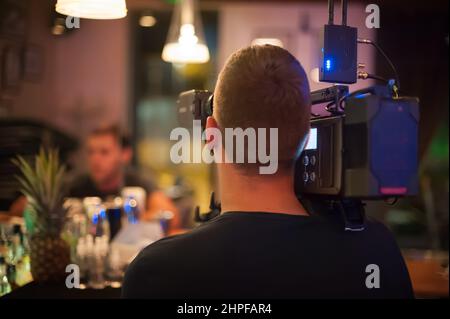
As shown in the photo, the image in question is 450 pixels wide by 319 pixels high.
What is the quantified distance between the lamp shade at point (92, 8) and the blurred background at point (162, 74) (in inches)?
101

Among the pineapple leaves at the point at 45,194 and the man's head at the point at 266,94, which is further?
the pineapple leaves at the point at 45,194

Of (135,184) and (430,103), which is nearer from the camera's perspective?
(135,184)

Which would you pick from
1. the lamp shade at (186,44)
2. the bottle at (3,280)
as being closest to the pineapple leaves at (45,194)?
the bottle at (3,280)

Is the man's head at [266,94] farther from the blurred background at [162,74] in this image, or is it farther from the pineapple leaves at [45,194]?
the blurred background at [162,74]

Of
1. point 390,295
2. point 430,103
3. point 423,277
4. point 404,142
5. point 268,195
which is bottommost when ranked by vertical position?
point 423,277

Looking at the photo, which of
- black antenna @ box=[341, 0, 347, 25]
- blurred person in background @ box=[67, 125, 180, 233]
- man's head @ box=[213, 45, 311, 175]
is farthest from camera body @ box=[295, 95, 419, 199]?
blurred person in background @ box=[67, 125, 180, 233]

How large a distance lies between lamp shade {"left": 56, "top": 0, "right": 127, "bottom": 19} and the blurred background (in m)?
2.57

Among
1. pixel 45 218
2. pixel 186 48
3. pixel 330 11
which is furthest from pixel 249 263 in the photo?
pixel 186 48

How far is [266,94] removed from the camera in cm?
120

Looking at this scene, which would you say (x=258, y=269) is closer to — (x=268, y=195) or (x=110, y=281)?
(x=268, y=195)

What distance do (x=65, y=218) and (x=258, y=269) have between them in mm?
1086

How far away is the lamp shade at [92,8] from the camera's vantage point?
1766 mm

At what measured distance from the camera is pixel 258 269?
1207 mm
